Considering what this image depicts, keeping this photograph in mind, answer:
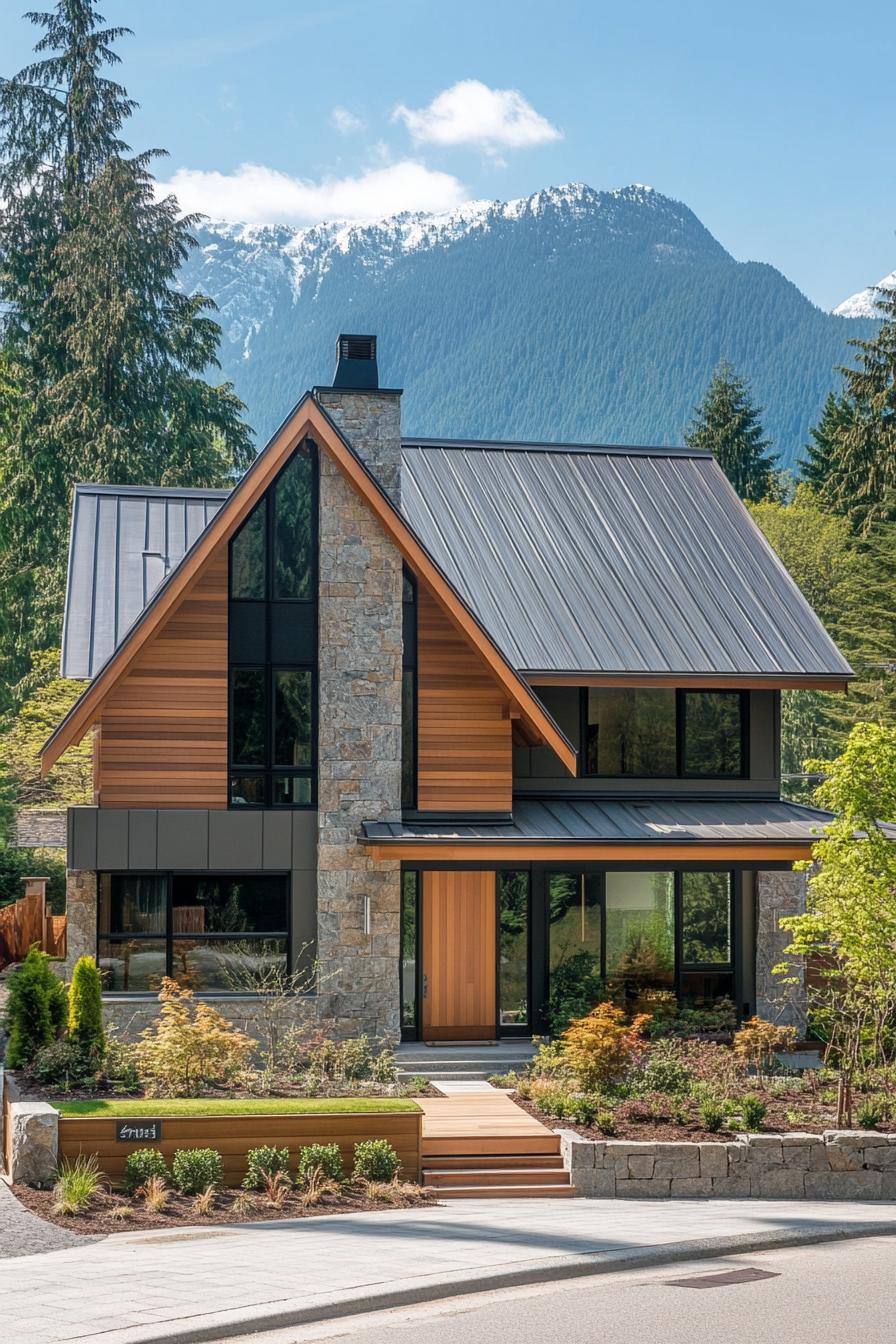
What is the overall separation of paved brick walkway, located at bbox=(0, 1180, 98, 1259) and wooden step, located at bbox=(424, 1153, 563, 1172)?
14.7ft

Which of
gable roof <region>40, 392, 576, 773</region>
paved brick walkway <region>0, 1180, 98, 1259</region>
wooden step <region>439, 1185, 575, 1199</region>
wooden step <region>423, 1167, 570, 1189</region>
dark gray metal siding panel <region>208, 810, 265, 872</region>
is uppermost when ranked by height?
gable roof <region>40, 392, 576, 773</region>

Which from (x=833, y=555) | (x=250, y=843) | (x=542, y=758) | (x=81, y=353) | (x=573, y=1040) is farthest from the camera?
(x=833, y=555)

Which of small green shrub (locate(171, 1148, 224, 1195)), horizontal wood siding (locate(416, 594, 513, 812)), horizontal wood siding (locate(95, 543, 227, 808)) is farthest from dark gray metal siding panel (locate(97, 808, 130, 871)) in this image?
small green shrub (locate(171, 1148, 224, 1195))

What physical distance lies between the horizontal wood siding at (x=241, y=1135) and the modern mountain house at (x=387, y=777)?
5.39 m

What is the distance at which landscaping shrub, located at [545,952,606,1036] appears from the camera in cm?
2105

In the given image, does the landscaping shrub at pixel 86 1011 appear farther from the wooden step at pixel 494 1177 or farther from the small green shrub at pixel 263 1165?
the wooden step at pixel 494 1177

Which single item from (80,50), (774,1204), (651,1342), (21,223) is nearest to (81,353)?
(21,223)

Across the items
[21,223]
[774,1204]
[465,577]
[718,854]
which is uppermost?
[21,223]

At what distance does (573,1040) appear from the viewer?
56.8 ft

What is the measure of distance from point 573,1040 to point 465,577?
9.33 m

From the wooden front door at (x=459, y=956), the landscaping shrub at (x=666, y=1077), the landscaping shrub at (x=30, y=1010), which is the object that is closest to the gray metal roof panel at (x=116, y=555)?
the landscaping shrub at (x=30, y=1010)

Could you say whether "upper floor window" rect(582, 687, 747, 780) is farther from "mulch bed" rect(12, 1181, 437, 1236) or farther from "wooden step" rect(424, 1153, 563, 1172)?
"mulch bed" rect(12, 1181, 437, 1236)

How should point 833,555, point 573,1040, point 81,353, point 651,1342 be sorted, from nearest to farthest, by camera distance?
point 651,1342 → point 573,1040 → point 81,353 → point 833,555

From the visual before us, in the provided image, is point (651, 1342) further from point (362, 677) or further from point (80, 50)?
point (80, 50)
